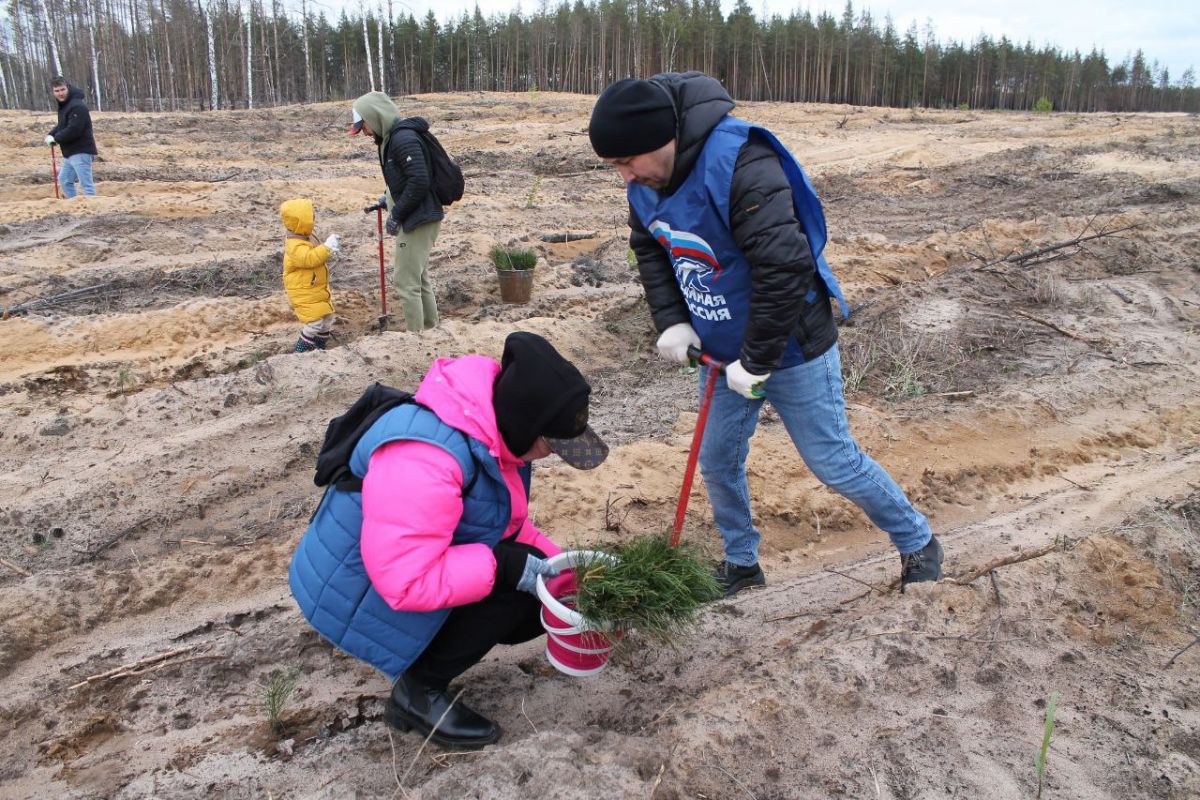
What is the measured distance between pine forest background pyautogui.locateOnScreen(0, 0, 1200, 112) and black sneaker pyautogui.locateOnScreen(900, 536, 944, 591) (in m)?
34.7

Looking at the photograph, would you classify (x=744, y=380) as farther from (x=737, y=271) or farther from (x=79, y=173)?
(x=79, y=173)

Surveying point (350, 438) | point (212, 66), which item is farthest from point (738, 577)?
point (212, 66)

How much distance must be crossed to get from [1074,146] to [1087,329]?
33.9 feet

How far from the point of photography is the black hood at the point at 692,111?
2.43 metres

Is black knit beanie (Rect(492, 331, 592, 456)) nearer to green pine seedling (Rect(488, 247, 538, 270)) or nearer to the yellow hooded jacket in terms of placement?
the yellow hooded jacket

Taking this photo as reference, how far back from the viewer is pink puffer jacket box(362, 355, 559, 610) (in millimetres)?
2094

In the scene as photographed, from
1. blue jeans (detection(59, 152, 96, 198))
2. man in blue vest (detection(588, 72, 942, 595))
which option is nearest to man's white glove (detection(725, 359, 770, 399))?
man in blue vest (detection(588, 72, 942, 595))

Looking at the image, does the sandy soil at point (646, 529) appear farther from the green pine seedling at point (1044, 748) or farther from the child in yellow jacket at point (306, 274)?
the child in yellow jacket at point (306, 274)

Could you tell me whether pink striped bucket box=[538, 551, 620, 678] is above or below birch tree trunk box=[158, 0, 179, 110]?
below

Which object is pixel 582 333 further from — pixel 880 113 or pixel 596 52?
pixel 596 52

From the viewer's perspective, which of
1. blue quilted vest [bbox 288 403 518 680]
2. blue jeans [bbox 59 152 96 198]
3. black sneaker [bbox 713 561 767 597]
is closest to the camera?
blue quilted vest [bbox 288 403 518 680]

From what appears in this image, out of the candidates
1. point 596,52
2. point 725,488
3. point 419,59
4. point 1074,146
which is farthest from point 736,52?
point 725,488

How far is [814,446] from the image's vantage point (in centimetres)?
281

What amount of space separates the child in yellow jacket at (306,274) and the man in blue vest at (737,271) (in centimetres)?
396
